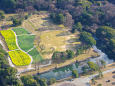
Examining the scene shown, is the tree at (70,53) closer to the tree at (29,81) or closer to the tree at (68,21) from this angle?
the tree at (29,81)

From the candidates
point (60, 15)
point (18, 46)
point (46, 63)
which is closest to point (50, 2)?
point (60, 15)

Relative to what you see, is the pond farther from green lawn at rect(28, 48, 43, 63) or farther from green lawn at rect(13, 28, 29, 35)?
green lawn at rect(13, 28, 29, 35)

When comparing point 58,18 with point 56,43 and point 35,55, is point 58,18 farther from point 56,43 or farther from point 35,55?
point 35,55

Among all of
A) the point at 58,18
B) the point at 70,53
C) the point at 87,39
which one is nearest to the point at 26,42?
the point at 70,53

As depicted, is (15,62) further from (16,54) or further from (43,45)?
(43,45)

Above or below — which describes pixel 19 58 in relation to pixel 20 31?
below

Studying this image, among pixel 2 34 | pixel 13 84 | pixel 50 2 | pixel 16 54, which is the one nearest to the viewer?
pixel 13 84
